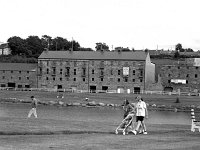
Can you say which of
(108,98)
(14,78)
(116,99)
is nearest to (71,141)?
(116,99)

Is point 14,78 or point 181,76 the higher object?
point 181,76

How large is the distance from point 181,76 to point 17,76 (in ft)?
162

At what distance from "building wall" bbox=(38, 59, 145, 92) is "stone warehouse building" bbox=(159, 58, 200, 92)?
11.1 m

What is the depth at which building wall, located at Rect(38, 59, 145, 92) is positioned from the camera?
421ft

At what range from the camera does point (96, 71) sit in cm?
13100

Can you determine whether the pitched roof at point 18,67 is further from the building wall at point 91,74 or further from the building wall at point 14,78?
the building wall at point 91,74

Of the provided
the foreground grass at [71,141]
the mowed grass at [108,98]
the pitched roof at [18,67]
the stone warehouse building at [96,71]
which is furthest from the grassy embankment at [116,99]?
the foreground grass at [71,141]

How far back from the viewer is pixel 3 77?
145500 millimetres

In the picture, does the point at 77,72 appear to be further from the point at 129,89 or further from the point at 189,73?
the point at 189,73

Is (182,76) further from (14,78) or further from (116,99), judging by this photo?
(14,78)

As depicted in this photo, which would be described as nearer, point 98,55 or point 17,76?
point 98,55

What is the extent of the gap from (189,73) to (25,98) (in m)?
50.2

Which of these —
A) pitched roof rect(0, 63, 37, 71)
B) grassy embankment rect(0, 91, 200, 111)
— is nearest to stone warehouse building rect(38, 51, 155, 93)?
pitched roof rect(0, 63, 37, 71)

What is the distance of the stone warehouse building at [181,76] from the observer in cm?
13138
